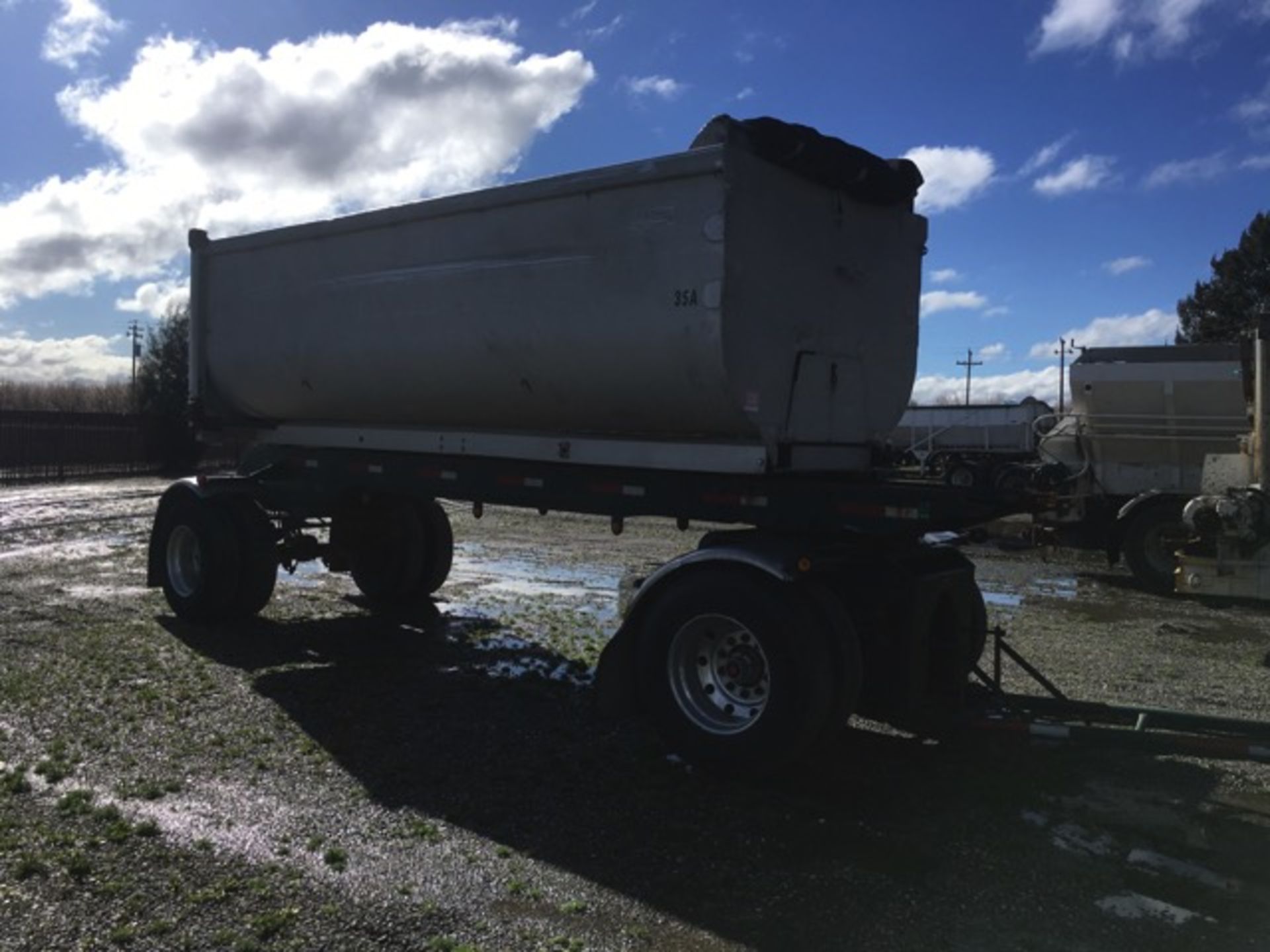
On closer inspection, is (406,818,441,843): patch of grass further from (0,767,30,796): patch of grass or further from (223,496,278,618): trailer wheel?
(223,496,278,618): trailer wheel

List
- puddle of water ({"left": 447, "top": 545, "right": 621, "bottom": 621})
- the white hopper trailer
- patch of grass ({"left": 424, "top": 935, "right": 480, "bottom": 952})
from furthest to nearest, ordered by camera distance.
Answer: puddle of water ({"left": 447, "top": 545, "right": 621, "bottom": 621}), the white hopper trailer, patch of grass ({"left": 424, "top": 935, "right": 480, "bottom": 952})

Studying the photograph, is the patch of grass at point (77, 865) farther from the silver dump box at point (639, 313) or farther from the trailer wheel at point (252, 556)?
the trailer wheel at point (252, 556)

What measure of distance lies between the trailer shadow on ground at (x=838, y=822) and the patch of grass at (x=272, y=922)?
40.8 inches

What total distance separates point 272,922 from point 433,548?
668cm

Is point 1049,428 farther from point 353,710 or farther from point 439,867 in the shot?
point 439,867

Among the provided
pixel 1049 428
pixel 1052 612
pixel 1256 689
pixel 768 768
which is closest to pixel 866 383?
pixel 768 768

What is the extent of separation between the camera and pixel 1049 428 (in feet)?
48.6

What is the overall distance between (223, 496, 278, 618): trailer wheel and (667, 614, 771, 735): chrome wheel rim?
5007 mm

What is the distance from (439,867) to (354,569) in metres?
6.38

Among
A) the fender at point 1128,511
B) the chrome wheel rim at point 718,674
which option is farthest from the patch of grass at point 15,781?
the fender at point 1128,511

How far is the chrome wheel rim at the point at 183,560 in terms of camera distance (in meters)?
9.42

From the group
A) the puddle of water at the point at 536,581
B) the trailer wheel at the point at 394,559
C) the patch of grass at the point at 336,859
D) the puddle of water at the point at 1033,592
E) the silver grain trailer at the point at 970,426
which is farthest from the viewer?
the silver grain trailer at the point at 970,426

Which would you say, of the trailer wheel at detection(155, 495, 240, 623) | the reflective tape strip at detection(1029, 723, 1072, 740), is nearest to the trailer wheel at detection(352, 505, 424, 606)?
the trailer wheel at detection(155, 495, 240, 623)

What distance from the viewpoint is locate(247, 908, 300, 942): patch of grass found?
3754 mm
